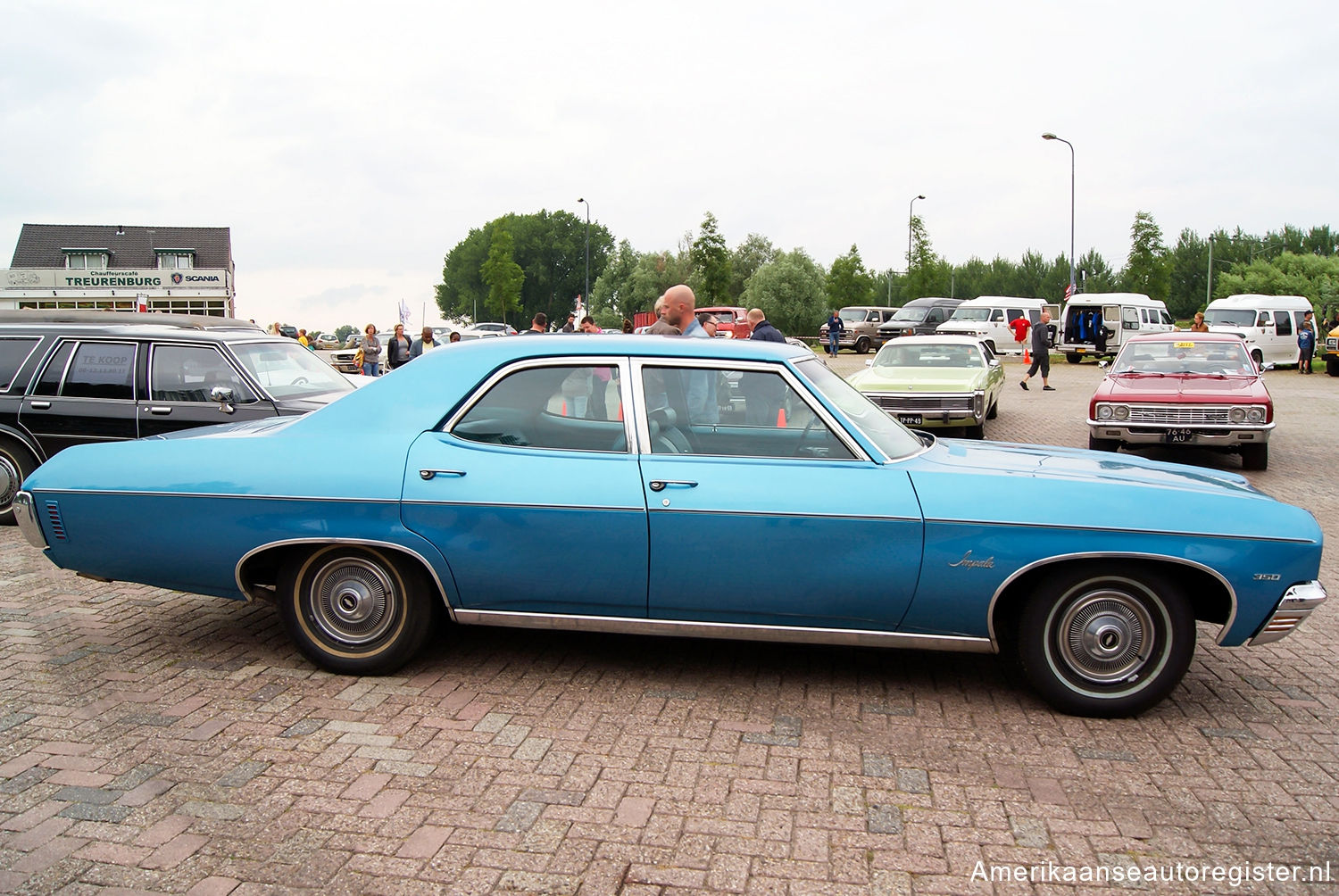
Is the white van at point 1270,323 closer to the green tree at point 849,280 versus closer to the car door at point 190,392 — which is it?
the car door at point 190,392

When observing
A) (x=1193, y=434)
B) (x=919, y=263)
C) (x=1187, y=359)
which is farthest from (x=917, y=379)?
(x=919, y=263)

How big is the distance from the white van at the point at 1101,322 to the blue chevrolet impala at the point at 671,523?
3081 cm

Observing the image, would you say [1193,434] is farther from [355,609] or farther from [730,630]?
[355,609]

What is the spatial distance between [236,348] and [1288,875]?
27.4 feet

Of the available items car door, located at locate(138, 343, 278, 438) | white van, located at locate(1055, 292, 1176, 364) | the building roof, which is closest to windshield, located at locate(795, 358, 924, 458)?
car door, located at locate(138, 343, 278, 438)

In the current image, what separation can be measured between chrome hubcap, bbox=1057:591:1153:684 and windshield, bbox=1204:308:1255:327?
3127 cm

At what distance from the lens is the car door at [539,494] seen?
14.0ft

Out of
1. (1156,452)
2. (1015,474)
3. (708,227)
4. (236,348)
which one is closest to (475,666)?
(1015,474)

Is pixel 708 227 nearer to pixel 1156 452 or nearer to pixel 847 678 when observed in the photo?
pixel 1156 452

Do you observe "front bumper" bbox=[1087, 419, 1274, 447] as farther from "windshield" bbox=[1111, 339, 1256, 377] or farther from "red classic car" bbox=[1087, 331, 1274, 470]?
"windshield" bbox=[1111, 339, 1256, 377]

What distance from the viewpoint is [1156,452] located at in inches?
527

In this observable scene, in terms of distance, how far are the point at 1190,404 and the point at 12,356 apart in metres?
11.6

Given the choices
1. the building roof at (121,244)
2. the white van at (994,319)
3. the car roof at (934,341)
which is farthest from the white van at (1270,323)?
the building roof at (121,244)

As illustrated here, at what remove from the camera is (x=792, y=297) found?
2921 inches
